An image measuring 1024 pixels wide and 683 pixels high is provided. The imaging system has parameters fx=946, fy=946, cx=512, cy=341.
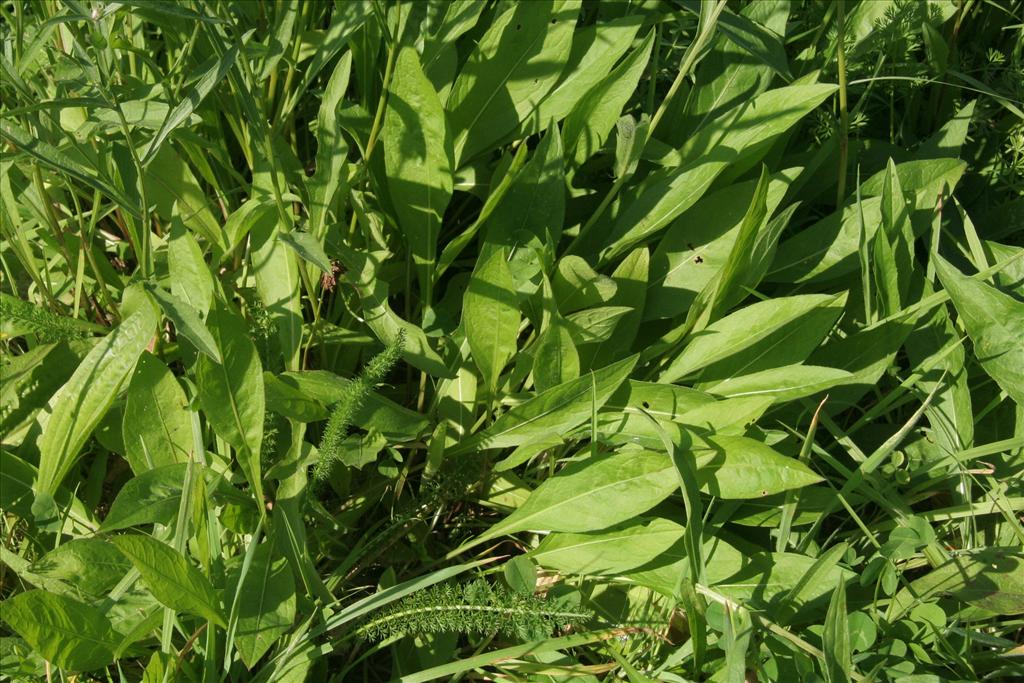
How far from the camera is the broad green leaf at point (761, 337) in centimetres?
146

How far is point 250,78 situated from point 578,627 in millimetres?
931

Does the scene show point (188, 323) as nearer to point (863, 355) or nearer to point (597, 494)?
point (597, 494)

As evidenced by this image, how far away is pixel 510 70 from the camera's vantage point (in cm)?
166

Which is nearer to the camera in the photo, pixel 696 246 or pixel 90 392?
pixel 90 392

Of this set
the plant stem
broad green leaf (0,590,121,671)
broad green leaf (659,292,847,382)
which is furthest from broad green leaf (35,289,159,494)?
the plant stem

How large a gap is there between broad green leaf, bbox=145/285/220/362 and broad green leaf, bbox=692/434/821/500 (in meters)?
0.69

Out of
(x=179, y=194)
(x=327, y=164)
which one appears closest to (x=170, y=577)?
(x=327, y=164)

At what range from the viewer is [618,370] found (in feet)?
4.60

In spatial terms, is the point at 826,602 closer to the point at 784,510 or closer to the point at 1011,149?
the point at 784,510

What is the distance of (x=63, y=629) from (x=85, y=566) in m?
0.11

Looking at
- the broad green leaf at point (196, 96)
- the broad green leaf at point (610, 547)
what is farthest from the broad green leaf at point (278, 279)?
the broad green leaf at point (610, 547)

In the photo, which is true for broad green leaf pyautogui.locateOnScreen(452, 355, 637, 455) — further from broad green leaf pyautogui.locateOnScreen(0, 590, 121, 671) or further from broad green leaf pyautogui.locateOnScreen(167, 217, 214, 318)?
broad green leaf pyautogui.locateOnScreen(0, 590, 121, 671)

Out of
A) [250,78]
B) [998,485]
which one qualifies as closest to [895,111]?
[998,485]

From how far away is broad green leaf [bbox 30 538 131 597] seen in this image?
4.18 feet
